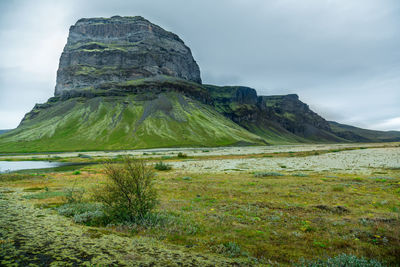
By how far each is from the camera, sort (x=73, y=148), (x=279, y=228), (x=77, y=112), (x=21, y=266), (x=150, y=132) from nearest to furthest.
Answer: (x=21, y=266), (x=279, y=228), (x=73, y=148), (x=150, y=132), (x=77, y=112)

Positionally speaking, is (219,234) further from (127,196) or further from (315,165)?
(315,165)

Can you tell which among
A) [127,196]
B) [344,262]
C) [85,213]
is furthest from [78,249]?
[344,262]

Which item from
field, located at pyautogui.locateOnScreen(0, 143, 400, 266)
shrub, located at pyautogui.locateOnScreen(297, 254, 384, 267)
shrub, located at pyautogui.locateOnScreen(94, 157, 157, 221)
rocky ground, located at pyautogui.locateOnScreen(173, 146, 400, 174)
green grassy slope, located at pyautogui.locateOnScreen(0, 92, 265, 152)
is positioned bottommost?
rocky ground, located at pyautogui.locateOnScreen(173, 146, 400, 174)

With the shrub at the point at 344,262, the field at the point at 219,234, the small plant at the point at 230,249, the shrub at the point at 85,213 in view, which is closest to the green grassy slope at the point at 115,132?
the shrub at the point at 85,213

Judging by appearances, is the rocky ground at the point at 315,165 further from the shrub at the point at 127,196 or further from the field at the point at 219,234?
the shrub at the point at 127,196

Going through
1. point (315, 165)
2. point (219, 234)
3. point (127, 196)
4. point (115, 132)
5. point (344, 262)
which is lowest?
point (315, 165)

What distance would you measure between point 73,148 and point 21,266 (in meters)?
158

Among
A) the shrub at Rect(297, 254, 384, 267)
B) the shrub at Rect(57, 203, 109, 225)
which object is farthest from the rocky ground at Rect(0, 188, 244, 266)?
the shrub at Rect(297, 254, 384, 267)

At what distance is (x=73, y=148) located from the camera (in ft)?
466

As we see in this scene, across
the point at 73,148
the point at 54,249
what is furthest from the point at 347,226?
the point at 73,148

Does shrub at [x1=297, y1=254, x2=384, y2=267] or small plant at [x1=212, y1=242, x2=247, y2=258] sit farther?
small plant at [x1=212, y1=242, x2=247, y2=258]

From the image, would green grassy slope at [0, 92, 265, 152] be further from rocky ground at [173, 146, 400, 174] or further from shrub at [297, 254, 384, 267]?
shrub at [297, 254, 384, 267]

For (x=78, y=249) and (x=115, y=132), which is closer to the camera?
(x=78, y=249)

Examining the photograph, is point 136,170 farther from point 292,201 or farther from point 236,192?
point 292,201
